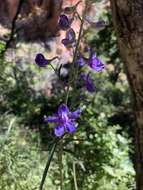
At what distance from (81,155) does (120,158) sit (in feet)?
0.96

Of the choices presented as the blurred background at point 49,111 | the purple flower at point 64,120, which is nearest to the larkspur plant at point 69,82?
the purple flower at point 64,120

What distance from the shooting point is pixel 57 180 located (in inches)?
170

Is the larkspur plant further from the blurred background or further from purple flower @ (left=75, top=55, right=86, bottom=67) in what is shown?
the blurred background

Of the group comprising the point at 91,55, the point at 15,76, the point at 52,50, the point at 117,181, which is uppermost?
the point at 52,50

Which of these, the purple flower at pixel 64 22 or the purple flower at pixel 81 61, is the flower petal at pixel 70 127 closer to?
the purple flower at pixel 81 61

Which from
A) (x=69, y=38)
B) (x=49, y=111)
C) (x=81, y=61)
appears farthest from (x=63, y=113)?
(x=49, y=111)

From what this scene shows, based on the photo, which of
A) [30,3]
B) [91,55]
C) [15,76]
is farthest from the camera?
[30,3]

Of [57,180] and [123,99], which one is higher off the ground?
[123,99]

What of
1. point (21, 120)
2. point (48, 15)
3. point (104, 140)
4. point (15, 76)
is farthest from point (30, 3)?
point (104, 140)

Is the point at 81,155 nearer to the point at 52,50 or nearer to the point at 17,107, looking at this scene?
the point at 17,107

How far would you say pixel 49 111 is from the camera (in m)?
6.83

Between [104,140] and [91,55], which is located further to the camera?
[104,140]

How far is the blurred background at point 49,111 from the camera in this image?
416 cm

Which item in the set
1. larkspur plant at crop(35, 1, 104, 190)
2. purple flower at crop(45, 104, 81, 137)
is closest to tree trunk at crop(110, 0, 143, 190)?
larkspur plant at crop(35, 1, 104, 190)
